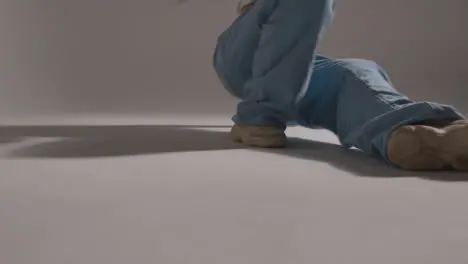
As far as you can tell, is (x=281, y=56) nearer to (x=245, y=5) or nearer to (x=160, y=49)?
(x=245, y=5)

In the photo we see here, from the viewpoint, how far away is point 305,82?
1.21 metres

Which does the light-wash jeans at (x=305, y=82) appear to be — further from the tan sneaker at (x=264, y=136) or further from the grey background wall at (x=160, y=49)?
the grey background wall at (x=160, y=49)

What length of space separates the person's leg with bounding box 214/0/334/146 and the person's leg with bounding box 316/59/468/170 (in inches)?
4.0

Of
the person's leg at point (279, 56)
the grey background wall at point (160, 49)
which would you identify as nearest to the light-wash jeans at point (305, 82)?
the person's leg at point (279, 56)

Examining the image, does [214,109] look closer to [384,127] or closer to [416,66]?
[416,66]

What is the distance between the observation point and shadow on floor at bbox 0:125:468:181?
105cm

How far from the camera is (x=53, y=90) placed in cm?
202

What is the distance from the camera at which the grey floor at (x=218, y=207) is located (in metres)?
0.63

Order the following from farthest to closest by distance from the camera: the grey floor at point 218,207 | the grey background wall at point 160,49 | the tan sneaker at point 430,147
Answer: the grey background wall at point 160,49
the tan sneaker at point 430,147
the grey floor at point 218,207

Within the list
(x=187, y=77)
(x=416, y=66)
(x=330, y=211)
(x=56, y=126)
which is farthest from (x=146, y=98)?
(x=330, y=211)

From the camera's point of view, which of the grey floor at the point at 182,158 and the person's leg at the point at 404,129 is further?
the person's leg at the point at 404,129

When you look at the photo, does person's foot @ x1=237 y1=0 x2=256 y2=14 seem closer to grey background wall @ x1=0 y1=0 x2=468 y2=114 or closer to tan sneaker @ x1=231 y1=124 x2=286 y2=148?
tan sneaker @ x1=231 y1=124 x2=286 y2=148

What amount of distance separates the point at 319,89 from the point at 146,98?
0.84 metres

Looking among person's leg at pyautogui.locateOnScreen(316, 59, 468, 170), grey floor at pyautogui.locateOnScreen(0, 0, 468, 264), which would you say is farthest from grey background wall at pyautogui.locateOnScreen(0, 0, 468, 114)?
person's leg at pyautogui.locateOnScreen(316, 59, 468, 170)
